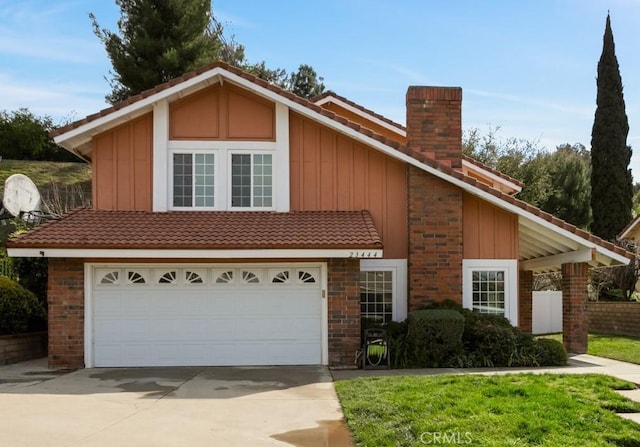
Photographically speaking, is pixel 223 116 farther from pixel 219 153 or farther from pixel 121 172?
pixel 121 172

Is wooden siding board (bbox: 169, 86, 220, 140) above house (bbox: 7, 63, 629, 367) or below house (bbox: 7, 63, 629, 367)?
above

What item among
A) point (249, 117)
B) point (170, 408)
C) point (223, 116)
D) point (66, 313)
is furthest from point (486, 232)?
point (66, 313)

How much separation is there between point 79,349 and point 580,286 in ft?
35.1

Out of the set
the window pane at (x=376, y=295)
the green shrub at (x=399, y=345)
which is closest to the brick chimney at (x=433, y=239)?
the window pane at (x=376, y=295)

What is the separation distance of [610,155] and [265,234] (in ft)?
74.8

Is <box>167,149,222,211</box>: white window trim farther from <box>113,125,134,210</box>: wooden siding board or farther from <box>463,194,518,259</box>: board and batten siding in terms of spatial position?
<box>463,194,518,259</box>: board and batten siding

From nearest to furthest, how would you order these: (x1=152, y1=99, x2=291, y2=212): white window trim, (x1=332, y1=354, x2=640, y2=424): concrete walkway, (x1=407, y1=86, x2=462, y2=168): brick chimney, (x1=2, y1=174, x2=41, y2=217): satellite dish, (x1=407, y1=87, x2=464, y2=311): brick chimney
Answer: (x1=332, y1=354, x2=640, y2=424): concrete walkway < (x1=407, y1=87, x2=464, y2=311): brick chimney < (x1=152, y1=99, x2=291, y2=212): white window trim < (x1=407, y1=86, x2=462, y2=168): brick chimney < (x1=2, y1=174, x2=41, y2=217): satellite dish

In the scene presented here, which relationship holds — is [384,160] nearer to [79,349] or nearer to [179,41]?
[79,349]

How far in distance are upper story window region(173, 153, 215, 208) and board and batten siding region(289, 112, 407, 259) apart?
1.79m

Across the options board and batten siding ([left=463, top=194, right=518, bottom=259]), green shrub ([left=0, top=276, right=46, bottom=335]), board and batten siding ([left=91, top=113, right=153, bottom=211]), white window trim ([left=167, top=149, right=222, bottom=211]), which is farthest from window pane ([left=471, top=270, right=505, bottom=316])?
green shrub ([left=0, top=276, right=46, bottom=335])

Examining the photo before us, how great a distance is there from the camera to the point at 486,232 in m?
15.7

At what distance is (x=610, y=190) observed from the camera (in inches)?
1241

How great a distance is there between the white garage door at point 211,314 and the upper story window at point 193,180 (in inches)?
69.2

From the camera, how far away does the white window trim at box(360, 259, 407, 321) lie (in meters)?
15.5
